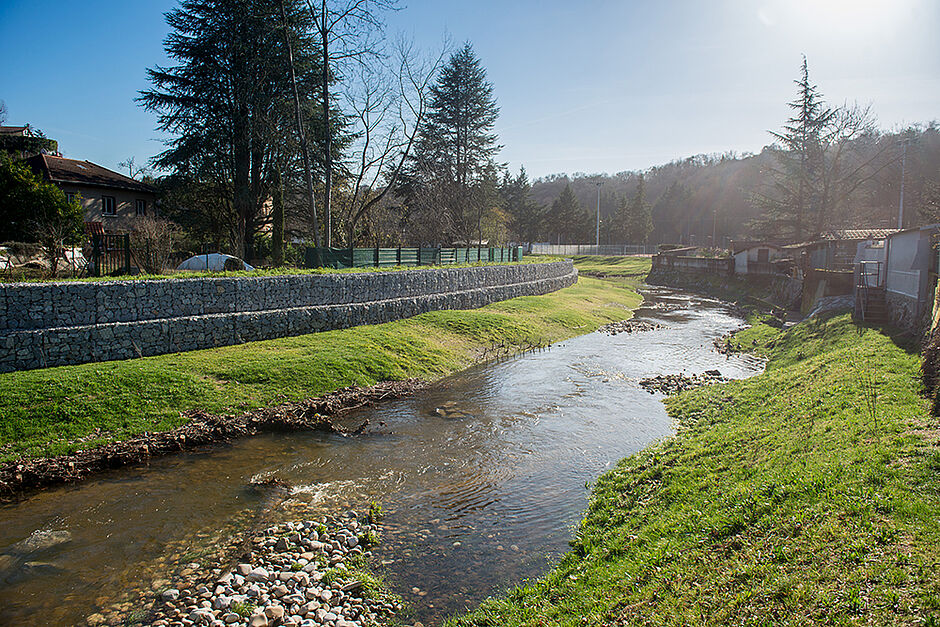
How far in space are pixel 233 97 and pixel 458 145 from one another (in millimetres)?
22338

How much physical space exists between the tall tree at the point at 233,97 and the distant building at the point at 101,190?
20.8 feet

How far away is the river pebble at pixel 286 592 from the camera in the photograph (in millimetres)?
5723

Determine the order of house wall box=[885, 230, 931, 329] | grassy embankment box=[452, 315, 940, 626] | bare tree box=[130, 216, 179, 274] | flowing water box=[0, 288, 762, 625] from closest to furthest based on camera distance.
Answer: grassy embankment box=[452, 315, 940, 626], flowing water box=[0, 288, 762, 625], house wall box=[885, 230, 931, 329], bare tree box=[130, 216, 179, 274]

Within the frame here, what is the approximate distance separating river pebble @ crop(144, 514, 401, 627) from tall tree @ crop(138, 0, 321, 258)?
950 inches

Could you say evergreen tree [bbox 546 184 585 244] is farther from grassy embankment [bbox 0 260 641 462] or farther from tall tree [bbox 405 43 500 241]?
grassy embankment [bbox 0 260 641 462]

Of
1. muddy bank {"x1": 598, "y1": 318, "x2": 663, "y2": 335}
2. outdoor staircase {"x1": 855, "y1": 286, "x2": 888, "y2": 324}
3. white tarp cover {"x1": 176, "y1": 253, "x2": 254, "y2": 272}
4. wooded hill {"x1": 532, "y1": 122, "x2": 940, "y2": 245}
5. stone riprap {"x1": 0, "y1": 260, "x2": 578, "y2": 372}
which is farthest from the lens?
wooded hill {"x1": 532, "y1": 122, "x2": 940, "y2": 245}

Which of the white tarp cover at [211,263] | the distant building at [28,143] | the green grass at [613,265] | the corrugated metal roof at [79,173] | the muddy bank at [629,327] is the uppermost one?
the distant building at [28,143]

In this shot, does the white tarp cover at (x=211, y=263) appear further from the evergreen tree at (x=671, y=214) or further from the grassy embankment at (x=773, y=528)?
the evergreen tree at (x=671, y=214)

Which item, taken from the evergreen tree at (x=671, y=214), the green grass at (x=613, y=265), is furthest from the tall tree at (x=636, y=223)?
the green grass at (x=613, y=265)

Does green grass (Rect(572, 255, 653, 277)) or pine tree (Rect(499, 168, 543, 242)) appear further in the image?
pine tree (Rect(499, 168, 543, 242))

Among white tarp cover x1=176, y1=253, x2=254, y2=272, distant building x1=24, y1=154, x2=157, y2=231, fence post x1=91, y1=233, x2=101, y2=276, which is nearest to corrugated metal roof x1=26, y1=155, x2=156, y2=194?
distant building x1=24, y1=154, x2=157, y2=231

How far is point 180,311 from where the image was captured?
14531mm

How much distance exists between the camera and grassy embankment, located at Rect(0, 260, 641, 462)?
10.1m

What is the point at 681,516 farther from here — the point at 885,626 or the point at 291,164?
the point at 291,164
